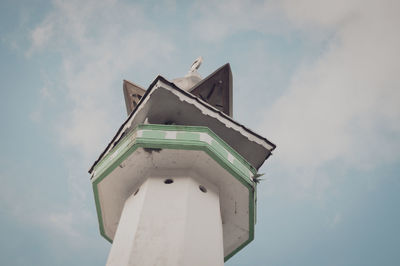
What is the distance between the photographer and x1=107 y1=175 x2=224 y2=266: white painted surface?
671cm

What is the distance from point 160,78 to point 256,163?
12.9ft

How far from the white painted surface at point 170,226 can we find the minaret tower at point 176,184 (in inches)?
0.8

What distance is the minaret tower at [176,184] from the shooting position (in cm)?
709

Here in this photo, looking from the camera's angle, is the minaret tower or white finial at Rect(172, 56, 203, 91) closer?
the minaret tower

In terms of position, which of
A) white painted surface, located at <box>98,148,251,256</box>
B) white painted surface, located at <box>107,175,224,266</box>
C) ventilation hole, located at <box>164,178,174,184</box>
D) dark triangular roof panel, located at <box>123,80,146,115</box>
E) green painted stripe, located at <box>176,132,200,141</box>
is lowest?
white painted surface, located at <box>107,175,224,266</box>

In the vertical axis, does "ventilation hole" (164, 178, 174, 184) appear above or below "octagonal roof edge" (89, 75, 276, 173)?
below

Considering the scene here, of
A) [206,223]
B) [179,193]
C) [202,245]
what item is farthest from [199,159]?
[202,245]

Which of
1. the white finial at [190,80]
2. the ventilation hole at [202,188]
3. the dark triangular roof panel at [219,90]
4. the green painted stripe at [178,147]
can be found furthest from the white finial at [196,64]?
the ventilation hole at [202,188]

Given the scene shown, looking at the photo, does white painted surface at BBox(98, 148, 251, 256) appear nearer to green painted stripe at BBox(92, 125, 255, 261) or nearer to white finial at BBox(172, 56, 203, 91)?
green painted stripe at BBox(92, 125, 255, 261)

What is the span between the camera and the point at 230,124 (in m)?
10.4

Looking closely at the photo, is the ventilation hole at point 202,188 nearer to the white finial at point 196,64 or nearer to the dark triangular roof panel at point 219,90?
the dark triangular roof panel at point 219,90

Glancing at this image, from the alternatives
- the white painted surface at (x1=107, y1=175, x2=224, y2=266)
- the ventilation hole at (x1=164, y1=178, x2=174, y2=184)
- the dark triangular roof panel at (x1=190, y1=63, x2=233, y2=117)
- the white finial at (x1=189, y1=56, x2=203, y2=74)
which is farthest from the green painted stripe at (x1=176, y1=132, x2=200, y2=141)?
the white finial at (x1=189, y1=56, x2=203, y2=74)

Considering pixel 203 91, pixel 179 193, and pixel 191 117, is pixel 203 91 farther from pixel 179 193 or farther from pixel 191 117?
pixel 179 193

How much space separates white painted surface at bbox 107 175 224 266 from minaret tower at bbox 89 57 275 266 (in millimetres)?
20
